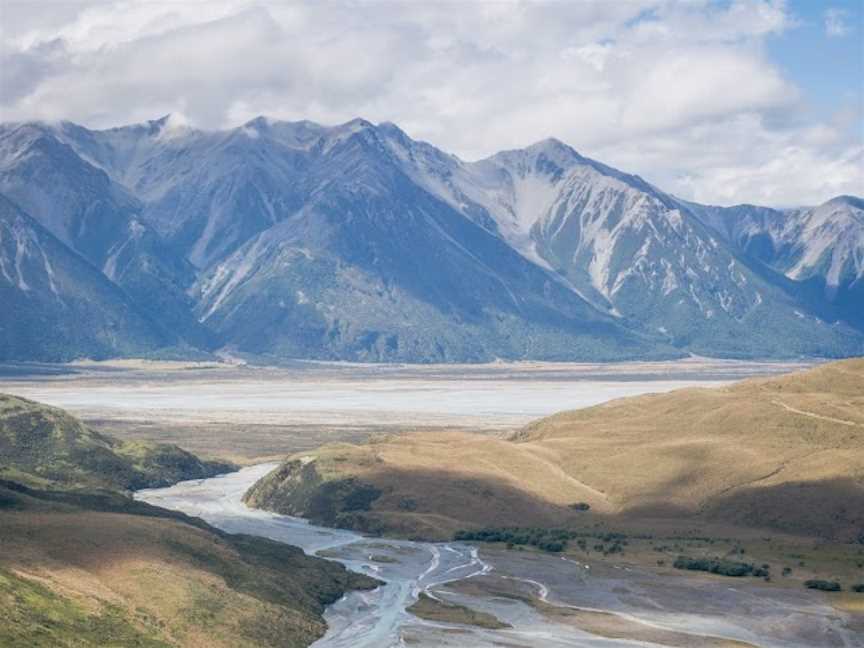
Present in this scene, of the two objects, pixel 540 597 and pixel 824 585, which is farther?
pixel 824 585

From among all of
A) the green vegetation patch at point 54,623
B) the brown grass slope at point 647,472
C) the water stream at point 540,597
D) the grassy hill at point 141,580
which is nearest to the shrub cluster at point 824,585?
the water stream at point 540,597

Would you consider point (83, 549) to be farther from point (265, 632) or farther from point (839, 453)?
point (839, 453)

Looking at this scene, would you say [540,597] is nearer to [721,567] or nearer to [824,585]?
[721,567]

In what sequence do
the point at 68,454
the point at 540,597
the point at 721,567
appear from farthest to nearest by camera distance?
the point at 68,454, the point at 721,567, the point at 540,597

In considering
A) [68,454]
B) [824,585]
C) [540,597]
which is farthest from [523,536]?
[68,454]

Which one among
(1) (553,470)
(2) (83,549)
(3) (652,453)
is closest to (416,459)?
(1) (553,470)

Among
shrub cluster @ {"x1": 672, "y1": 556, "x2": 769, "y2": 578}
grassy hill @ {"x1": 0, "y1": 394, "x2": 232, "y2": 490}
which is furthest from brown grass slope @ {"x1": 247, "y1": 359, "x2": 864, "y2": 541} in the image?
shrub cluster @ {"x1": 672, "y1": 556, "x2": 769, "y2": 578}

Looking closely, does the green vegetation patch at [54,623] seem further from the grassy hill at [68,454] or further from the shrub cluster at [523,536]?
the grassy hill at [68,454]
